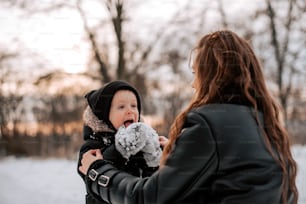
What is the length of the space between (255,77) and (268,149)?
22 cm

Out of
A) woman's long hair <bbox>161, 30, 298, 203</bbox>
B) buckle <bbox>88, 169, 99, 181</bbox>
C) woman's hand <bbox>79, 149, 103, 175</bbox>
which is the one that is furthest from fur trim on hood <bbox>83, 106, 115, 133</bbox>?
woman's long hair <bbox>161, 30, 298, 203</bbox>

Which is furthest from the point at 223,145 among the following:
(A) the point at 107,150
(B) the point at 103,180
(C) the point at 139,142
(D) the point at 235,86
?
(A) the point at 107,150

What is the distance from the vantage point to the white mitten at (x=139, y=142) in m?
1.68

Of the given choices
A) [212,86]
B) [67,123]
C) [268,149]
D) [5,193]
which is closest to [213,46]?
[212,86]

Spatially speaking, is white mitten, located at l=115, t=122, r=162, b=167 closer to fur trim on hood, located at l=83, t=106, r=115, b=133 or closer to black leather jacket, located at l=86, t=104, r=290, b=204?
fur trim on hood, located at l=83, t=106, r=115, b=133

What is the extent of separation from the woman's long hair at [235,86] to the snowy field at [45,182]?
4.58m

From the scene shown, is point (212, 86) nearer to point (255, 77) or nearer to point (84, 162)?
point (255, 77)

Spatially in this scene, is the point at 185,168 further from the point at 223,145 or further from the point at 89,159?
the point at 89,159

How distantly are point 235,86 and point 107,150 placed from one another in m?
0.72

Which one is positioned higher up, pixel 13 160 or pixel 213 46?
pixel 213 46

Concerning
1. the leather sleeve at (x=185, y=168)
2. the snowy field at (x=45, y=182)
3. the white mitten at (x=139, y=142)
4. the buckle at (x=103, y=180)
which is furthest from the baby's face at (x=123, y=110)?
the snowy field at (x=45, y=182)

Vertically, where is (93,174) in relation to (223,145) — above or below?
below

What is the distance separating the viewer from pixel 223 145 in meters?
1.10

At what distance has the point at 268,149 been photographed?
3.70 ft
